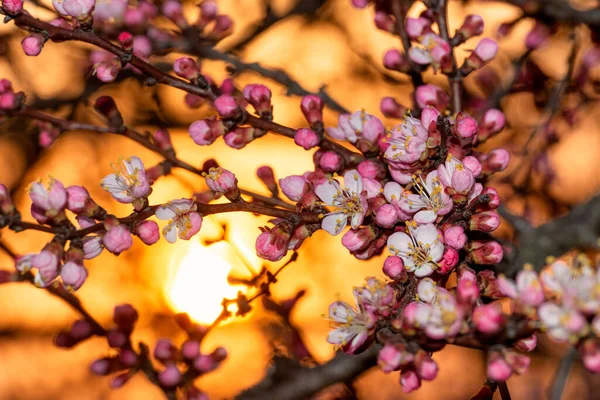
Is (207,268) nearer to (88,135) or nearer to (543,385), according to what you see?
(88,135)

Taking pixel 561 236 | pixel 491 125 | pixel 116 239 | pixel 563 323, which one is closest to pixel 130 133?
pixel 116 239

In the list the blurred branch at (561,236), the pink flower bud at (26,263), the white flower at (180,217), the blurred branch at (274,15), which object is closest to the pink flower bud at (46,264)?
the pink flower bud at (26,263)

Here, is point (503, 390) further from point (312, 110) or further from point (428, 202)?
point (312, 110)

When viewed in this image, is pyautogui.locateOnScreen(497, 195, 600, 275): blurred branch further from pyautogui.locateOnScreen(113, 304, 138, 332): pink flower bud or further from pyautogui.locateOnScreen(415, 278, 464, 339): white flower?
pyautogui.locateOnScreen(113, 304, 138, 332): pink flower bud

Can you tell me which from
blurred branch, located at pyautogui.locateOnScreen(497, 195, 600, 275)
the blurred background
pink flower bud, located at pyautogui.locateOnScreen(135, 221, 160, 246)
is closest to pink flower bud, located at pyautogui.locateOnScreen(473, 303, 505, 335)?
pink flower bud, located at pyautogui.locateOnScreen(135, 221, 160, 246)

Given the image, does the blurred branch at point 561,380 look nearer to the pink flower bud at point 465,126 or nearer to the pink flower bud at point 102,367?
the pink flower bud at point 465,126
